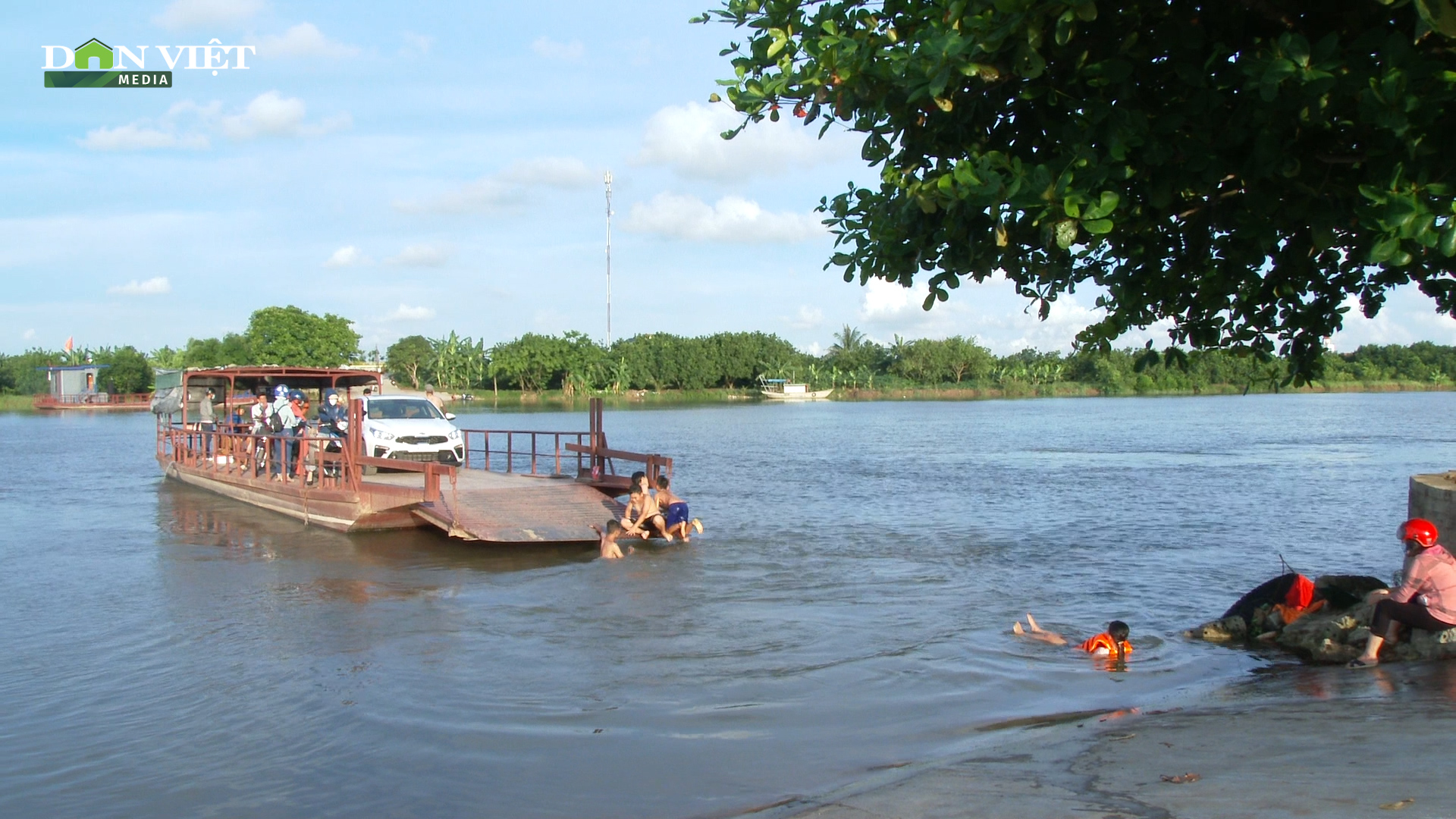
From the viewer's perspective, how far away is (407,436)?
1912 centimetres

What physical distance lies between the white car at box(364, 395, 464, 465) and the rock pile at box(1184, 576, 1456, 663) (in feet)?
42.4

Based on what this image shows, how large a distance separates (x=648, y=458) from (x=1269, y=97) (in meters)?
13.6

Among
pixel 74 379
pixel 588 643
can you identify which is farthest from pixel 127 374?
pixel 588 643

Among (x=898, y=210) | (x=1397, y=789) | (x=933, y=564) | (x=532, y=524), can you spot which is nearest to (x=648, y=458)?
(x=532, y=524)

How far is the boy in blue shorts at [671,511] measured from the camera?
1692cm

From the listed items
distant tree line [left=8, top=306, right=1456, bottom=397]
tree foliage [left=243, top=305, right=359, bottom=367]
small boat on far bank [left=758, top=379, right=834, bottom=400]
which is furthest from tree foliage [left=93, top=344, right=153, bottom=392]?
small boat on far bank [left=758, top=379, right=834, bottom=400]

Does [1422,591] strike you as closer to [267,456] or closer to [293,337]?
[267,456]

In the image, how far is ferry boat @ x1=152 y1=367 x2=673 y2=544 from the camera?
16.0m

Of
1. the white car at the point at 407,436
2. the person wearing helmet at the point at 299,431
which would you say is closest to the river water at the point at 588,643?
the person wearing helmet at the point at 299,431

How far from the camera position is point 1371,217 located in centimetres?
479

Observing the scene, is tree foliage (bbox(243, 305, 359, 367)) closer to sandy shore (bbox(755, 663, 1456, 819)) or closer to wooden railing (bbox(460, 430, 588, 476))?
wooden railing (bbox(460, 430, 588, 476))

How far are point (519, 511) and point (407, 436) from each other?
4000 millimetres

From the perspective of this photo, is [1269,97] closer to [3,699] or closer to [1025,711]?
[1025,711]

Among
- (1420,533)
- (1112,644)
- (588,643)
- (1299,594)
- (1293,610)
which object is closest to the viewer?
(1420,533)
